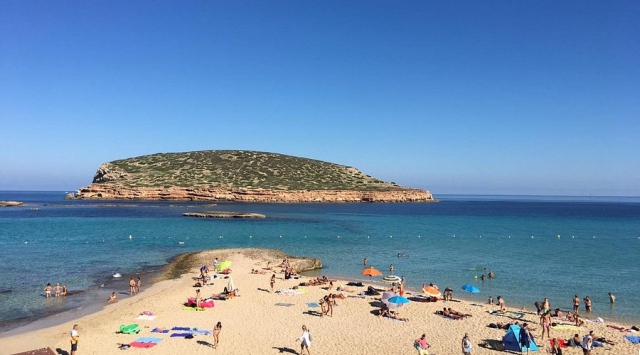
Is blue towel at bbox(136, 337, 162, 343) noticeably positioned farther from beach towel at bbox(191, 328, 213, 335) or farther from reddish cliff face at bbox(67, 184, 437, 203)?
reddish cliff face at bbox(67, 184, 437, 203)

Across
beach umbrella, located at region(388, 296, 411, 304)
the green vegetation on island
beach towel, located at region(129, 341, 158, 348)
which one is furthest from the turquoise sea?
the green vegetation on island

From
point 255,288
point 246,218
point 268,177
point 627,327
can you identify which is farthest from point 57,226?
point 268,177

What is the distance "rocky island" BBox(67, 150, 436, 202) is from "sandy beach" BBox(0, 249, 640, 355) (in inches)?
4001

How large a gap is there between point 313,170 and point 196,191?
5305 centimetres

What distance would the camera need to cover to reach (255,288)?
27.7 m

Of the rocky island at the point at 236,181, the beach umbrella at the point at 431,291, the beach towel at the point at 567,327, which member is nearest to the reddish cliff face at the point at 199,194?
the rocky island at the point at 236,181

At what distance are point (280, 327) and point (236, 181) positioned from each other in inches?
4625

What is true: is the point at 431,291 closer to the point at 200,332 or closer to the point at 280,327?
the point at 280,327

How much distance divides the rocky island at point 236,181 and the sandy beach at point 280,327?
102 metres

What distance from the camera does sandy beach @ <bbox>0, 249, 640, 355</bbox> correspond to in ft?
55.2

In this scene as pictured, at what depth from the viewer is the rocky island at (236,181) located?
12481cm

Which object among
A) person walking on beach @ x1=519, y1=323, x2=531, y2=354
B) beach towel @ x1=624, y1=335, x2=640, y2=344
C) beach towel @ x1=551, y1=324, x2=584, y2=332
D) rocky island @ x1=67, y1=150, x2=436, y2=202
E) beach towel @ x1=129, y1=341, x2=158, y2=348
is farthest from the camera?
rocky island @ x1=67, y1=150, x2=436, y2=202

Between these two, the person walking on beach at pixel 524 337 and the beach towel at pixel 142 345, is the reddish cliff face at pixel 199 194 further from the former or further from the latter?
the person walking on beach at pixel 524 337

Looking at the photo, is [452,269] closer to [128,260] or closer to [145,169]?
[128,260]
